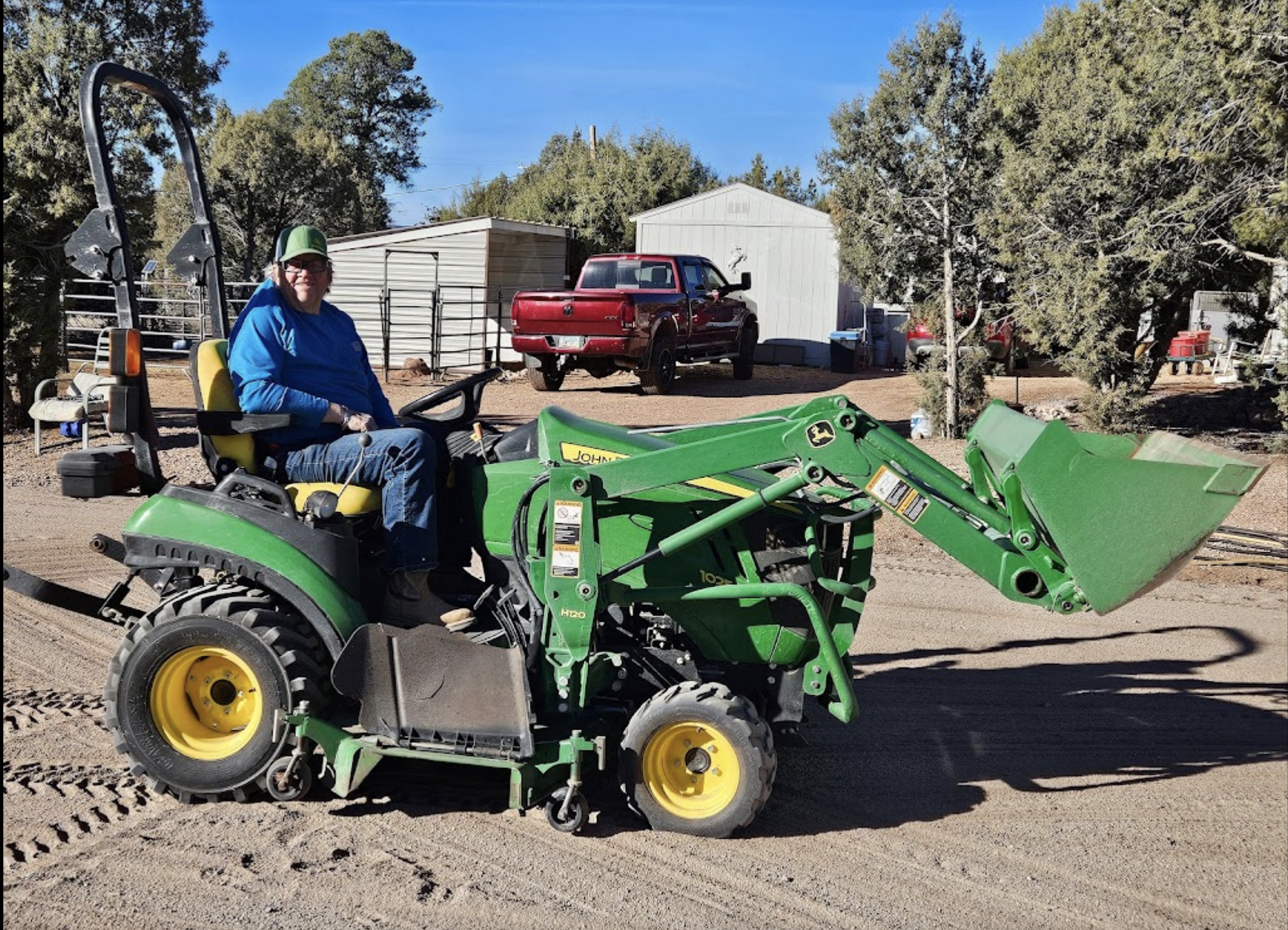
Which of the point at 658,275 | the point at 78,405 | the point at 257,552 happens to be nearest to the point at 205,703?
the point at 257,552

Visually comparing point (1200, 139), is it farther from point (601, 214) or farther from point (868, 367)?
point (601, 214)

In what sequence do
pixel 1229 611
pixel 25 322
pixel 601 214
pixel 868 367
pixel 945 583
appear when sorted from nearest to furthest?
pixel 1229 611
pixel 945 583
pixel 25 322
pixel 868 367
pixel 601 214

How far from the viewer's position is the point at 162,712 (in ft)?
15.6

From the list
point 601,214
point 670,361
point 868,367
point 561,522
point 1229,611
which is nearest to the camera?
point 561,522

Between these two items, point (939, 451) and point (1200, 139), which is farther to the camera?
point (939, 451)

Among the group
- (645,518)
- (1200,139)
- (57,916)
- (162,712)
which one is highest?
(1200,139)

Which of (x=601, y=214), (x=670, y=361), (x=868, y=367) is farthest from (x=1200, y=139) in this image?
(x=601, y=214)

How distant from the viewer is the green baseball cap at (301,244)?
518 cm

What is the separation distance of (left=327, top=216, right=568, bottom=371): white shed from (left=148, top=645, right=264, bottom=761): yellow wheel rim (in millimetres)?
17561

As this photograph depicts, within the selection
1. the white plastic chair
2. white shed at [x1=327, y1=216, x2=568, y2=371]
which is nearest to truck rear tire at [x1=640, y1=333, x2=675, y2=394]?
white shed at [x1=327, y1=216, x2=568, y2=371]

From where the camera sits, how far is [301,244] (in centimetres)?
520

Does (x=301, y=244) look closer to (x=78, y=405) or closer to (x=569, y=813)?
(x=569, y=813)

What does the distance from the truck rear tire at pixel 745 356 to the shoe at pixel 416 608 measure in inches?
687

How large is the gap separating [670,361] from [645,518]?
14.9m
